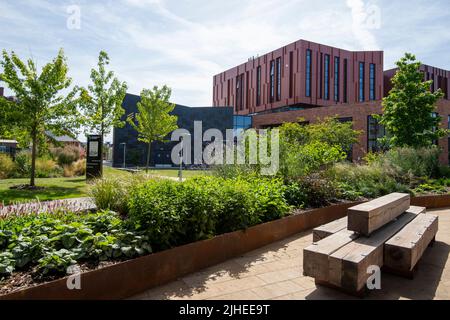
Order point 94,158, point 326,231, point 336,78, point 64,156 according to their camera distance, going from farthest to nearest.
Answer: point 336,78
point 64,156
point 94,158
point 326,231

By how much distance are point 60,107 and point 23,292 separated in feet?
33.4

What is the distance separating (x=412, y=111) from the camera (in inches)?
538

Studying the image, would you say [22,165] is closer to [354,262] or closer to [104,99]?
[104,99]

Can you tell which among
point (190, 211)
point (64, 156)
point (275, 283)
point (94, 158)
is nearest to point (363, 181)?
point (275, 283)

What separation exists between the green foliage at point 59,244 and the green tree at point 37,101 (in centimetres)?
815

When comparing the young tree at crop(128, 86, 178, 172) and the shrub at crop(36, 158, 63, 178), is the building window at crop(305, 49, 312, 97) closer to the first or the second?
the young tree at crop(128, 86, 178, 172)

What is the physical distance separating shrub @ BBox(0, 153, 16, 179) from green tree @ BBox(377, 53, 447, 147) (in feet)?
60.0

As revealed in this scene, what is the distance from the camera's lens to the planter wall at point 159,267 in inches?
96.4

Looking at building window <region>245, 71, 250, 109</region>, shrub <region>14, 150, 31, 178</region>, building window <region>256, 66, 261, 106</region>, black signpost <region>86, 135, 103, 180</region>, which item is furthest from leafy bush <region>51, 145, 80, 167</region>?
building window <region>245, 71, 250, 109</region>

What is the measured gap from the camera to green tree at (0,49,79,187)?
10.1 metres

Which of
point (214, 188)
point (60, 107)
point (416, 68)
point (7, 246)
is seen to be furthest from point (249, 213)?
point (416, 68)

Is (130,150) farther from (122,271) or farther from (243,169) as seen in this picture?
(122,271)

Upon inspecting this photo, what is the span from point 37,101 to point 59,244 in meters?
9.31

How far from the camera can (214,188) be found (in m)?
4.34
